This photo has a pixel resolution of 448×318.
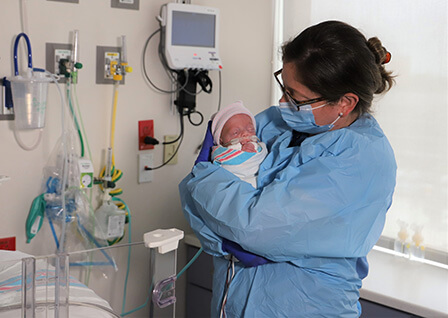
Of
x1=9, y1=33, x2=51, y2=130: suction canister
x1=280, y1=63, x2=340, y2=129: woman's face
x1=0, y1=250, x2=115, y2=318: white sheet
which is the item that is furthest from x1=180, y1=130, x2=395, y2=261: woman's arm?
x1=9, y1=33, x2=51, y2=130: suction canister

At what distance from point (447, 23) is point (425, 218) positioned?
0.81 metres

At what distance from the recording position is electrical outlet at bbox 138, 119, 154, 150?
2.42 m

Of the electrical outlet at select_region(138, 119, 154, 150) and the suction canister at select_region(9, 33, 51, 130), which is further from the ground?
the suction canister at select_region(9, 33, 51, 130)

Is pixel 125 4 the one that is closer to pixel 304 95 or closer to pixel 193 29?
pixel 193 29

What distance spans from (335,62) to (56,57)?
3.72 feet

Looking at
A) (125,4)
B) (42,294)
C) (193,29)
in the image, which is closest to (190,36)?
(193,29)

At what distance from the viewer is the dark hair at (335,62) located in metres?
1.43

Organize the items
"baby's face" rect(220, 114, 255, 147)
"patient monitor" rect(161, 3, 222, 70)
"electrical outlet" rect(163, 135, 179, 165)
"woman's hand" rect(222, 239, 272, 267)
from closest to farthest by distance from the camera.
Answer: "woman's hand" rect(222, 239, 272, 267) < "baby's face" rect(220, 114, 255, 147) < "patient monitor" rect(161, 3, 222, 70) < "electrical outlet" rect(163, 135, 179, 165)

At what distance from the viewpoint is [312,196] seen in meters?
1.38

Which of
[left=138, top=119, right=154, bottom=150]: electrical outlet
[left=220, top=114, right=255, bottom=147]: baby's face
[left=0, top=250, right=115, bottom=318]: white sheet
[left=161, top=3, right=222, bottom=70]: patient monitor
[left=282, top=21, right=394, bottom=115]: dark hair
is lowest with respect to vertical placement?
[left=0, top=250, right=115, bottom=318]: white sheet

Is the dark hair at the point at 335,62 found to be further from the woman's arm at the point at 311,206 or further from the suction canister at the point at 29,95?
the suction canister at the point at 29,95

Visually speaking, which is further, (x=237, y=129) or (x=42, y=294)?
(x=237, y=129)

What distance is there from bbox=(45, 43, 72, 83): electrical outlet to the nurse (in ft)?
2.70

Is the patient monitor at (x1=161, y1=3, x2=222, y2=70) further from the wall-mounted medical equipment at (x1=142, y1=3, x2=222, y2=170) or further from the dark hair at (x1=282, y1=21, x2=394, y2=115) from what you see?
the dark hair at (x1=282, y1=21, x2=394, y2=115)
